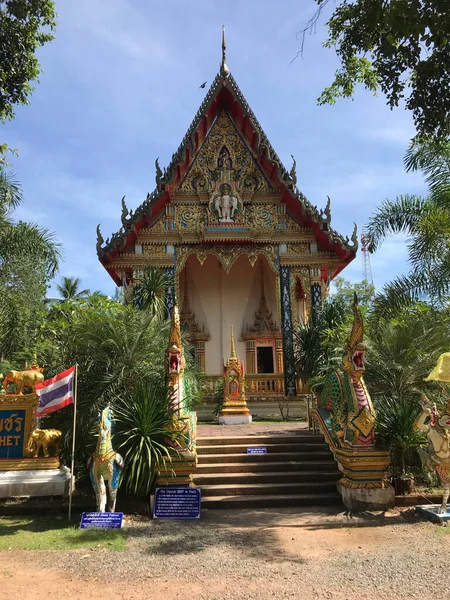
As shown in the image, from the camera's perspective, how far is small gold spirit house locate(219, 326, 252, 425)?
1216cm

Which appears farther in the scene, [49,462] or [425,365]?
[425,365]

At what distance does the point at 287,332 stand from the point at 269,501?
375 inches

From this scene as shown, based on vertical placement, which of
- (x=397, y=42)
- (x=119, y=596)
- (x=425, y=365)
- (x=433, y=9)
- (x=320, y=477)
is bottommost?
(x=119, y=596)

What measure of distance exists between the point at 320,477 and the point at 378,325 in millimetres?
3353

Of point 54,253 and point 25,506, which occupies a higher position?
point 54,253

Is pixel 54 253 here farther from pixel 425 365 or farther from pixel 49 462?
pixel 425 365

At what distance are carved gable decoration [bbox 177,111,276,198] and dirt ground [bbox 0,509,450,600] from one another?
40.2 feet

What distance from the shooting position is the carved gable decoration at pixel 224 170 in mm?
16594

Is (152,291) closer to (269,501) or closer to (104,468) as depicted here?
(269,501)

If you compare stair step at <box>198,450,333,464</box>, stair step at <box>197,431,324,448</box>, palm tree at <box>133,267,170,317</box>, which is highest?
palm tree at <box>133,267,170,317</box>

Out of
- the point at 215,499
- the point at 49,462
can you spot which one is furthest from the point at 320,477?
the point at 49,462

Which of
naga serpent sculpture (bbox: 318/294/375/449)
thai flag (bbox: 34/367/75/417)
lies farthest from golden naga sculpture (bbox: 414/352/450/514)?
thai flag (bbox: 34/367/75/417)

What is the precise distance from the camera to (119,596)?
12.5 feet

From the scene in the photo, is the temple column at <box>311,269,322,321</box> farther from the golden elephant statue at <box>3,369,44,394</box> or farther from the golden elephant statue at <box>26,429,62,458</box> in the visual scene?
the golden elephant statue at <box>26,429,62,458</box>
